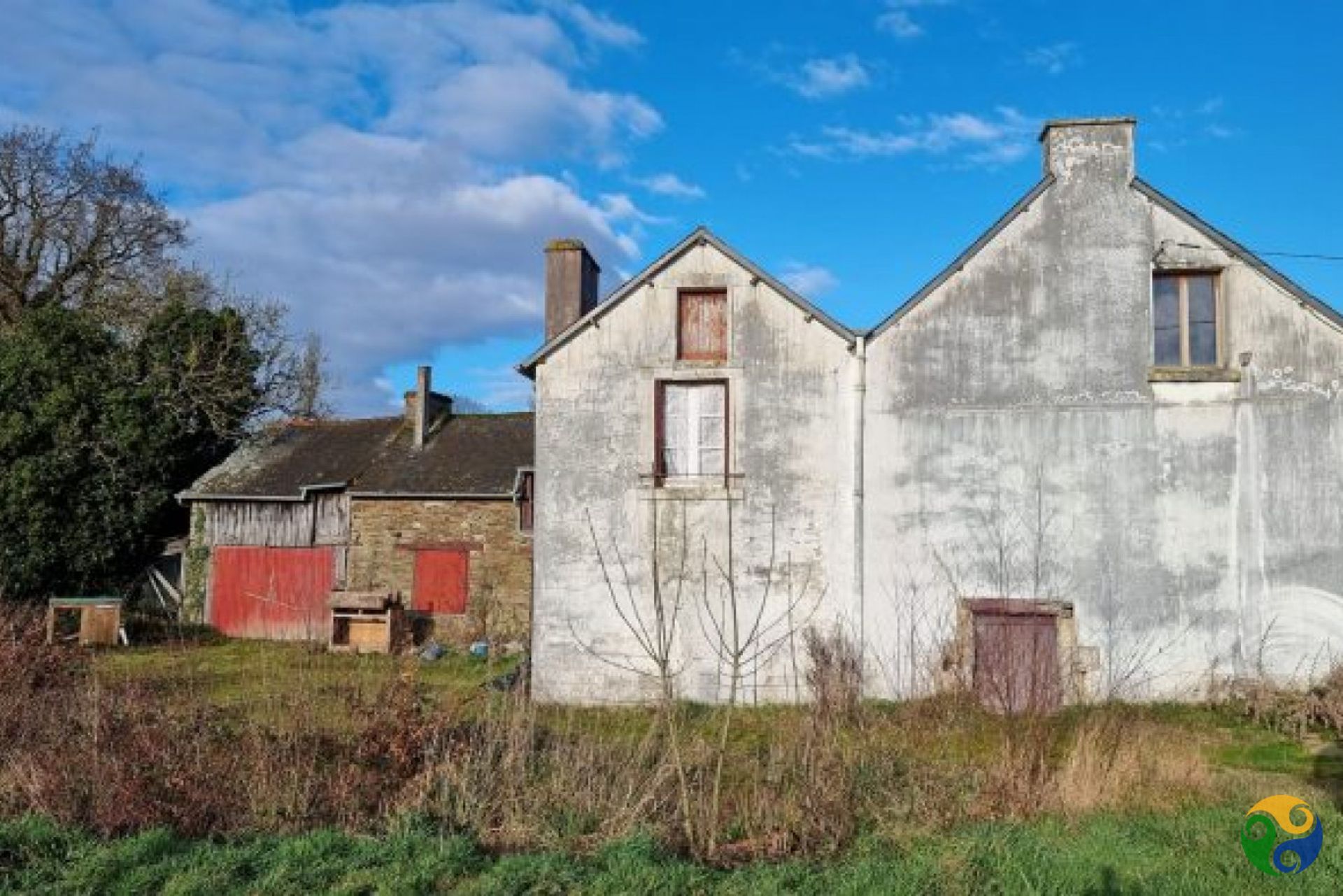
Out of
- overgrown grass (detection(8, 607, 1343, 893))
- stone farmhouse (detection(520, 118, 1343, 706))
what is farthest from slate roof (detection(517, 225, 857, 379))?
overgrown grass (detection(8, 607, 1343, 893))

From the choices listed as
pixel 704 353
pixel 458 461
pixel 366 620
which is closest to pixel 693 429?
pixel 704 353

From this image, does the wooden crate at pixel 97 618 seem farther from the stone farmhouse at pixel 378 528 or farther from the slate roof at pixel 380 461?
the slate roof at pixel 380 461

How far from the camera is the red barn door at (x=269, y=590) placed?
25891 mm

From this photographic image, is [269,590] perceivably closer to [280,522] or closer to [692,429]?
[280,522]

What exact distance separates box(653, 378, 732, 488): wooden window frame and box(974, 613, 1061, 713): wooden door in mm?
4557

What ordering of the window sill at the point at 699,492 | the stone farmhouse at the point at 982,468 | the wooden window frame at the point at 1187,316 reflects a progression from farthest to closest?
the window sill at the point at 699,492 < the wooden window frame at the point at 1187,316 < the stone farmhouse at the point at 982,468

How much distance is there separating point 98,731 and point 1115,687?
43.4 ft

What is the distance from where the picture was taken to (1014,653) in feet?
51.5

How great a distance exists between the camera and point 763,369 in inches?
656

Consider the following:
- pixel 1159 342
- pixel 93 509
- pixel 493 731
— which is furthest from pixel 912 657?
pixel 93 509

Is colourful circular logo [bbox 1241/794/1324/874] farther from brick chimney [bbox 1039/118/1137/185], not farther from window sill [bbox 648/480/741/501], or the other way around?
brick chimney [bbox 1039/118/1137/185]

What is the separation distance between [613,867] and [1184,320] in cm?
1325

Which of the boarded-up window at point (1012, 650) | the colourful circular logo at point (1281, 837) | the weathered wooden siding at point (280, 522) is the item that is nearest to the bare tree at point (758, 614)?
the boarded-up window at point (1012, 650)

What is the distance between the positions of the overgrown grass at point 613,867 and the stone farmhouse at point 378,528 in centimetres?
1617
